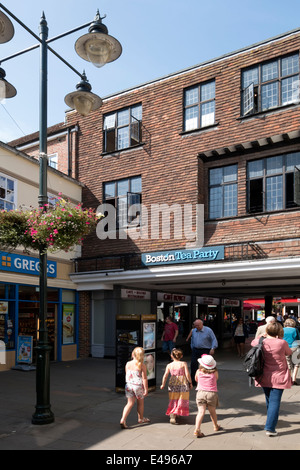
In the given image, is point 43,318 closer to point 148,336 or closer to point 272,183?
point 148,336

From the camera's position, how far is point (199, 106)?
15789 millimetres

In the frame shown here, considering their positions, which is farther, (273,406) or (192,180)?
(192,180)

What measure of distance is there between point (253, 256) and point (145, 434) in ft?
26.0

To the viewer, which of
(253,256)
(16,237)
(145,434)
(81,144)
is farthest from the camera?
(81,144)

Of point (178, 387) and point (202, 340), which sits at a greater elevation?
point (202, 340)

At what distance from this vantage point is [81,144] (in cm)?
1862

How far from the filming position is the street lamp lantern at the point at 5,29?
6.59m

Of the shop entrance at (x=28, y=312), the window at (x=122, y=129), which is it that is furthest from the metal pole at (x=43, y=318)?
the window at (x=122, y=129)

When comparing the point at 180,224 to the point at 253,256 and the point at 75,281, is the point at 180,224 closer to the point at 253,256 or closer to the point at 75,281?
the point at 253,256

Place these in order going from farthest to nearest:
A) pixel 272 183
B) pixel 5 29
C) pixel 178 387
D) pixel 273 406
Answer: pixel 272 183, pixel 178 387, pixel 5 29, pixel 273 406

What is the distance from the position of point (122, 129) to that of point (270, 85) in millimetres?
6013

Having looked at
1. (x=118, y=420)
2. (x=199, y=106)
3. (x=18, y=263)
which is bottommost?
(x=118, y=420)

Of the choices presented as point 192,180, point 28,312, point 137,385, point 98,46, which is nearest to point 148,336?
point 137,385
